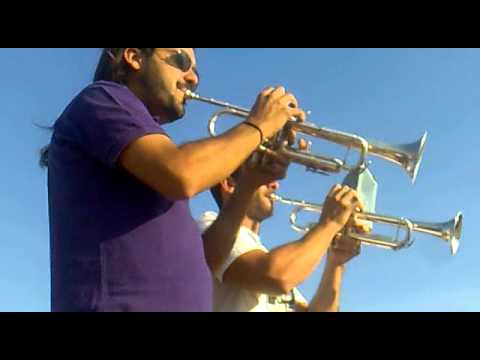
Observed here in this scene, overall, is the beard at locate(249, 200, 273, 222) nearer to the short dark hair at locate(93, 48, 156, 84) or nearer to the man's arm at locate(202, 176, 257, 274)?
the man's arm at locate(202, 176, 257, 274)

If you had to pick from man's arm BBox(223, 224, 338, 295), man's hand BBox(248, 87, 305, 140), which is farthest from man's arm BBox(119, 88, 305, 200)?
man's arm BBox(223, 224, 338, 295)

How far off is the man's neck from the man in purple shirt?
3.25 feet

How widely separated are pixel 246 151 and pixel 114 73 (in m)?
0.59

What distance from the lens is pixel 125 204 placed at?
1.92 meters

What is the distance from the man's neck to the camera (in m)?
3.05

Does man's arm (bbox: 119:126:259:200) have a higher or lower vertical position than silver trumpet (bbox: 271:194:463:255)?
lower

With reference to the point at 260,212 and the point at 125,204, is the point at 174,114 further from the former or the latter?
the point at 260,212

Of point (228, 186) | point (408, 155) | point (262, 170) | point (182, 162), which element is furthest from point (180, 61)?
point (408, 155)

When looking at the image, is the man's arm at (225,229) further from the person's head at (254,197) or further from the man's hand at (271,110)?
the man's hand at (271,110)

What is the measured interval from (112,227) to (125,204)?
81 millimetres

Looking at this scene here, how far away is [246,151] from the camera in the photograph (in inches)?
Answer: 80.7
